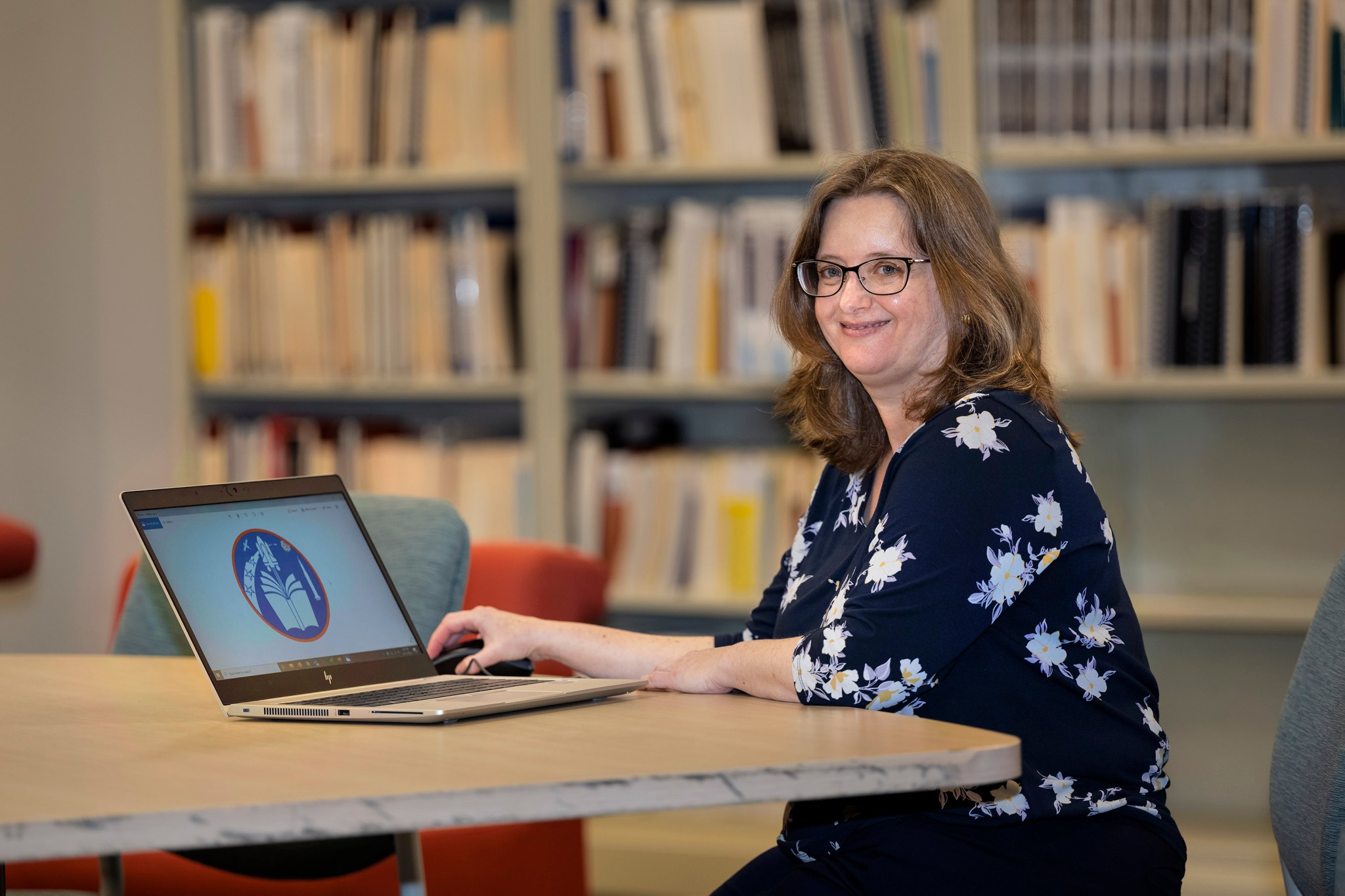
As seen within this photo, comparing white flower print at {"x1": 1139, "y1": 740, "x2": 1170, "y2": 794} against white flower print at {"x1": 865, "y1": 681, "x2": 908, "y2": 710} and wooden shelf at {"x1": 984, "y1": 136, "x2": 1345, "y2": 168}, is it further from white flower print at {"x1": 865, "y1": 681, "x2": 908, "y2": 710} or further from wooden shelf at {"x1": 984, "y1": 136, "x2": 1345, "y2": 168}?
wooden shelf at {"x1": 984, "y1": 136, "x2": 1345, "y2": 168}

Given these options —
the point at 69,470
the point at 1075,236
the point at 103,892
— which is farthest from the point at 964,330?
the point at 69,470

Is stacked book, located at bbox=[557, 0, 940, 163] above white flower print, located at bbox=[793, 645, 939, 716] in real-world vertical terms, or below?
above

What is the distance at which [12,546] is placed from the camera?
81.8 inches

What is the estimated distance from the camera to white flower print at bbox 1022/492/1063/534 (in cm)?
126

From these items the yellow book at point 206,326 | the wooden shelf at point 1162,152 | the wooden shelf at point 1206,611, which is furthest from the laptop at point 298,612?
the yellow book at point 206,326

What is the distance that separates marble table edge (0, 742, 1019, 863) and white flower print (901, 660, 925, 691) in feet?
0.63

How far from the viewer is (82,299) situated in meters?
3.20

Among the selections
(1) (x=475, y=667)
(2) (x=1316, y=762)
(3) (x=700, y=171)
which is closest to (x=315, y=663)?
(1) (x=475, y=667)

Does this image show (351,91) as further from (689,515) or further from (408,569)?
(408,569)

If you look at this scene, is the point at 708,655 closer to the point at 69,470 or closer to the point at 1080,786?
the point at 1080,786

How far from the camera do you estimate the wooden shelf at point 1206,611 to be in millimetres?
2658

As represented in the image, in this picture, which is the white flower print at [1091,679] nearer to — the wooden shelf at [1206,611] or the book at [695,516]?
the wooden shelf at [1206,611]

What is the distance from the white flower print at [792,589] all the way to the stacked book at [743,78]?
1.39 m

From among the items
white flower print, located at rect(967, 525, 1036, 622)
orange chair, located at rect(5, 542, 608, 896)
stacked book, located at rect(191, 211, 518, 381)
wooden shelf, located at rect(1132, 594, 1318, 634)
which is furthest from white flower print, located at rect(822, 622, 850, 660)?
stacked book, located at rect(191, 211, 518, 381)
